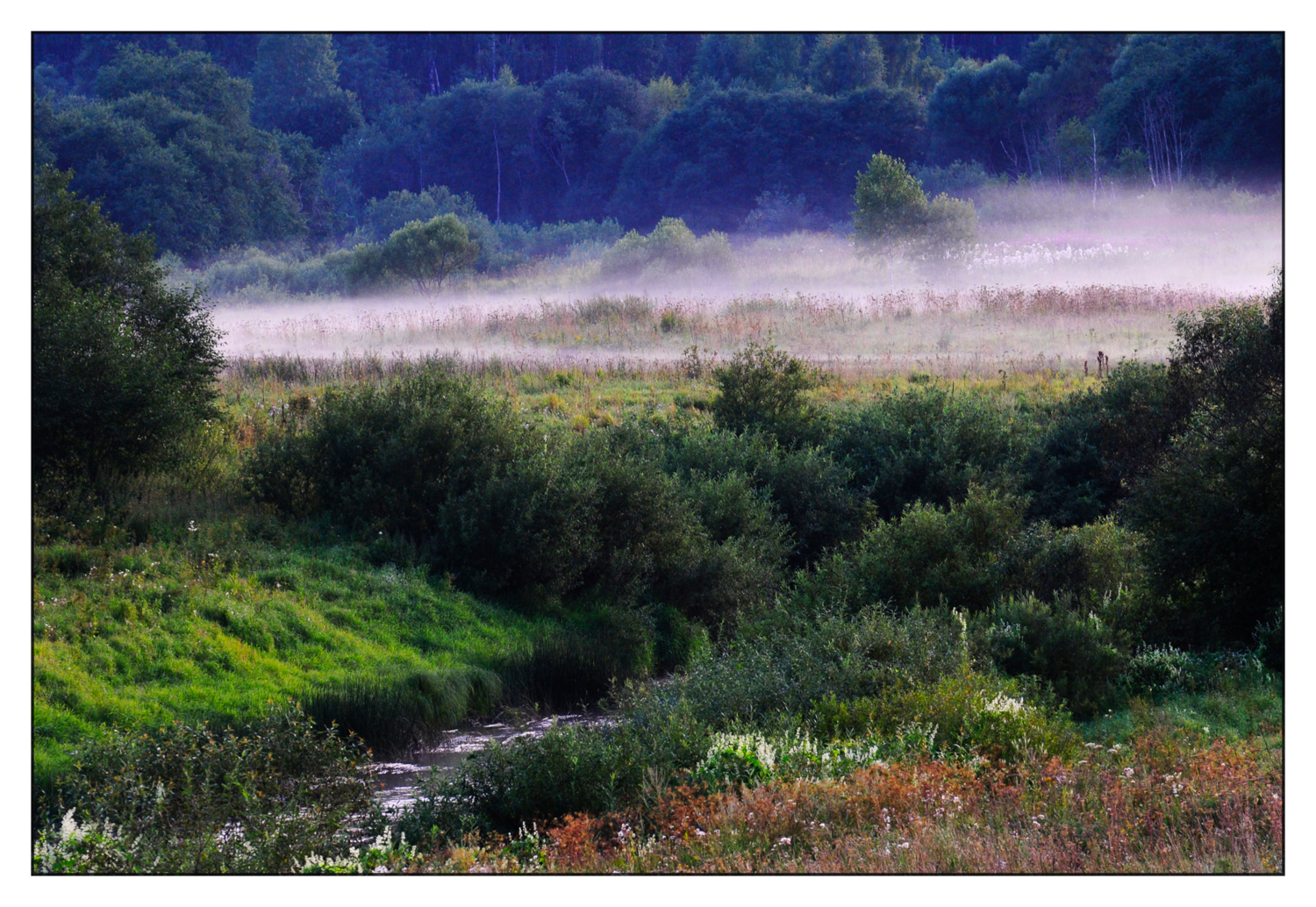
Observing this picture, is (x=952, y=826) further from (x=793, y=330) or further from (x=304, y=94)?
(x=304, y=94)

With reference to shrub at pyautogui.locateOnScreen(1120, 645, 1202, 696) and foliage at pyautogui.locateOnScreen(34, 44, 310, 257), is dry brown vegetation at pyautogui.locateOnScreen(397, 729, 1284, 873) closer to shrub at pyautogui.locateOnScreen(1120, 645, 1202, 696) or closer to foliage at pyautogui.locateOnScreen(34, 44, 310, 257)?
shrub at pyautogui.locateOnScreen(1120, 645, 1202, 696)

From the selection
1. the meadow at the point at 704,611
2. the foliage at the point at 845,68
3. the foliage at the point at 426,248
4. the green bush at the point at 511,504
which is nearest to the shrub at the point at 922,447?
the meadow at the point at 704,611

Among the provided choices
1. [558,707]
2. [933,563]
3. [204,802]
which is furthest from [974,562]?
[204,802]

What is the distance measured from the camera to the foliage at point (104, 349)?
682 inches

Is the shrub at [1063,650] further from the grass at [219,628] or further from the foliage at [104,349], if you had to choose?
the foliage at [104,349]

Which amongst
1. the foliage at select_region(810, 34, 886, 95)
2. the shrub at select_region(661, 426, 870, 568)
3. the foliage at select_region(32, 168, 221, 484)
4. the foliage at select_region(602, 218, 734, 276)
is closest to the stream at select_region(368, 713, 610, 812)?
the foliage at select_region(32, 168, 221, 484)

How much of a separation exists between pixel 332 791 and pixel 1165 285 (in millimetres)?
30440

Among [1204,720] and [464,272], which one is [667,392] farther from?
[464,272]

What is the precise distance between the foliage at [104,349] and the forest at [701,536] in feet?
0.27

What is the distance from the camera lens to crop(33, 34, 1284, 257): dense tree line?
4412 centimetres

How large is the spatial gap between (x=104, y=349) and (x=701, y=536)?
10.1 meters

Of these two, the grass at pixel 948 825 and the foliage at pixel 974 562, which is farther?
the foliage at pixel 974 562

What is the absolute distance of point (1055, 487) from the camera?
23.4m
